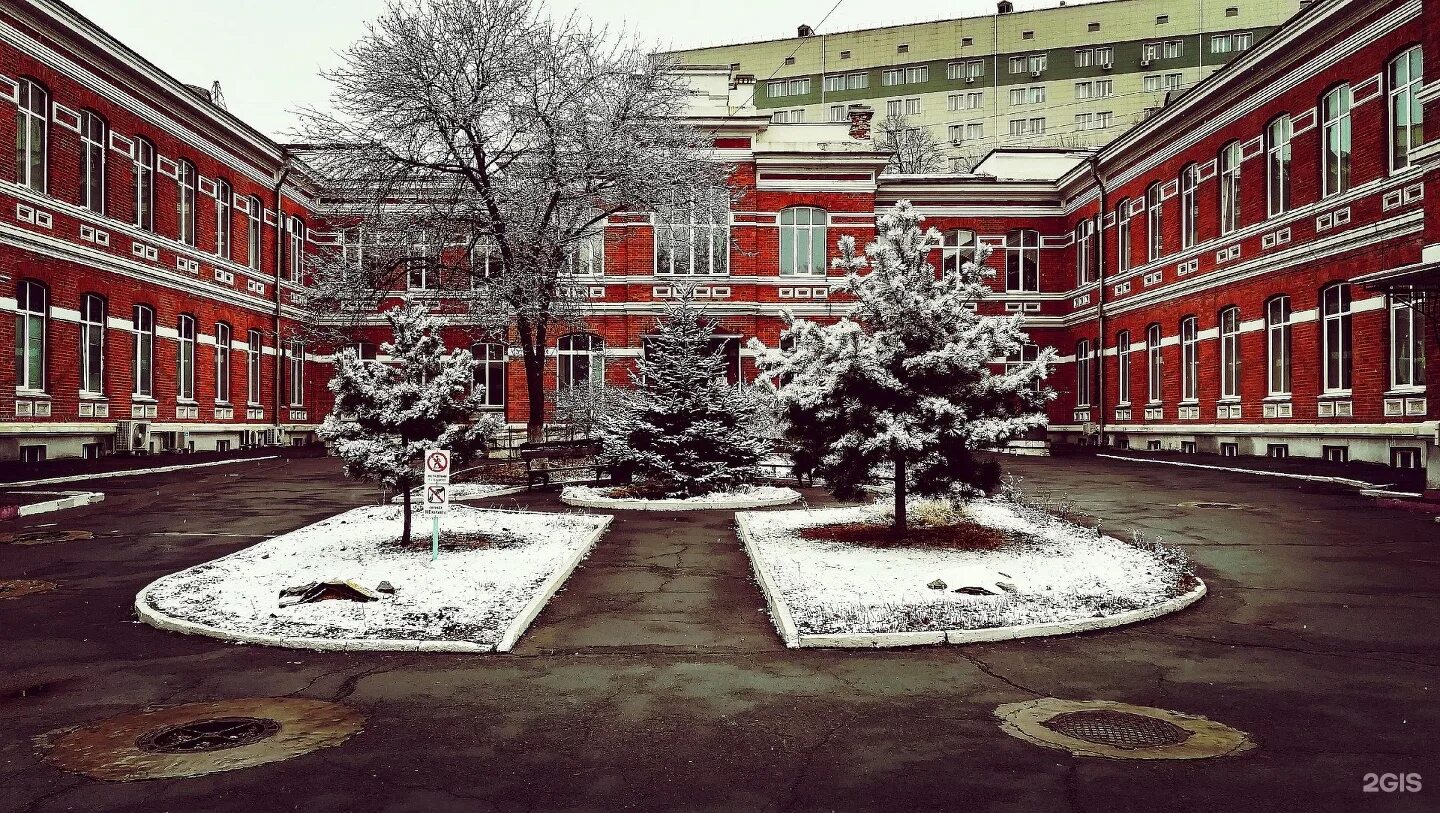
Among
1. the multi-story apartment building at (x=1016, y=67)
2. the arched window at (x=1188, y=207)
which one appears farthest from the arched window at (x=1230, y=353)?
the multi-story apartment building at (x=1016, y=67)

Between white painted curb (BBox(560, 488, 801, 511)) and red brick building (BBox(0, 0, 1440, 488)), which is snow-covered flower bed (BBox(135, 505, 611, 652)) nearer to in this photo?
white painted curb (BBox(560, 488, 801, 511))

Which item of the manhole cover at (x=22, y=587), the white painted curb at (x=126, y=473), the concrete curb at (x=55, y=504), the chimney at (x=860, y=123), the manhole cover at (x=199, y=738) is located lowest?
the manhole cover at (x=199, y=738)

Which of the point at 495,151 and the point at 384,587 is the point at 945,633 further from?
the point at 495,151

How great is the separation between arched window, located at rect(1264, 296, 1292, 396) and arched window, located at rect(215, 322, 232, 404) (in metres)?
32.0

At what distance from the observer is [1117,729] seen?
239 inches

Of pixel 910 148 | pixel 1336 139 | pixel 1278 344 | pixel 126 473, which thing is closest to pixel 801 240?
pixel 1278 344

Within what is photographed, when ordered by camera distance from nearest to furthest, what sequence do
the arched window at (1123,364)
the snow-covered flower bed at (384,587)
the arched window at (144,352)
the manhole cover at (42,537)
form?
1. the snow-covered flower bed at (384,587)
2. the manhole cover at (42,537)
3. the arched window at (144,352)
4. the arched window at (1123,364)

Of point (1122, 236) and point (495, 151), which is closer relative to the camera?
point (495, 151)

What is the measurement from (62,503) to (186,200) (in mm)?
17695

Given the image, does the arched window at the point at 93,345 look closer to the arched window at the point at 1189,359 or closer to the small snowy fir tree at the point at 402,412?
the small snowy fir tree at the point at 402,412

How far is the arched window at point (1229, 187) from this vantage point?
29391 millimetres

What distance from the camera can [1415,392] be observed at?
2173cm

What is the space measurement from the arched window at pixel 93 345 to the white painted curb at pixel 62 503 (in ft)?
31.6

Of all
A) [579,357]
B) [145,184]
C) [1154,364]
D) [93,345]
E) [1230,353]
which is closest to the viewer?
[93,345]
